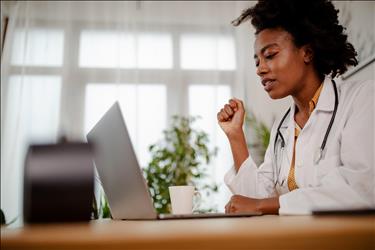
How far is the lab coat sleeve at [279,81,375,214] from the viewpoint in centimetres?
88

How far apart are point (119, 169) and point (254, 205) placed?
1.34ft

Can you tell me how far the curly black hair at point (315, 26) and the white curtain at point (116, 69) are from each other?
2.07 m

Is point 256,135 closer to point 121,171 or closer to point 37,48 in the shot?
point 37,48

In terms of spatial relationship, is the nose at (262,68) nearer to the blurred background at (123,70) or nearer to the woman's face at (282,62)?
the woman's face at (282,62)

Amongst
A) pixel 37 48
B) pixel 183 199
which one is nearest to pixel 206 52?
pixel 37 48

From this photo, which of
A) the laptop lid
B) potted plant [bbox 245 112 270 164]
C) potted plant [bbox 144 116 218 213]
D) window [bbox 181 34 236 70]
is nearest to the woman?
the laptop lid

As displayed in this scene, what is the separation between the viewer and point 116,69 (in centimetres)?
357

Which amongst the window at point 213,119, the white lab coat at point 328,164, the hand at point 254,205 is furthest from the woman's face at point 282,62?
the window at point 213,119

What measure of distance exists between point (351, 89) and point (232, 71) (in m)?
2.54

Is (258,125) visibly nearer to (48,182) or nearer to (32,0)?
(32,0)

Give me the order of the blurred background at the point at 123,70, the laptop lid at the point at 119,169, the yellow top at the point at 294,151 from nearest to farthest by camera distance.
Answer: the laptop lid at the point at 119,169
the yellow top at the point at 294,151
the blurred background at the point at 123,70

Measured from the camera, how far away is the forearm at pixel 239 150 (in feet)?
4.71

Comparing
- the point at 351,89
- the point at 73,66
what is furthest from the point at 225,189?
the point at 351,89

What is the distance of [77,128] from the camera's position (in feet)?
11.2
